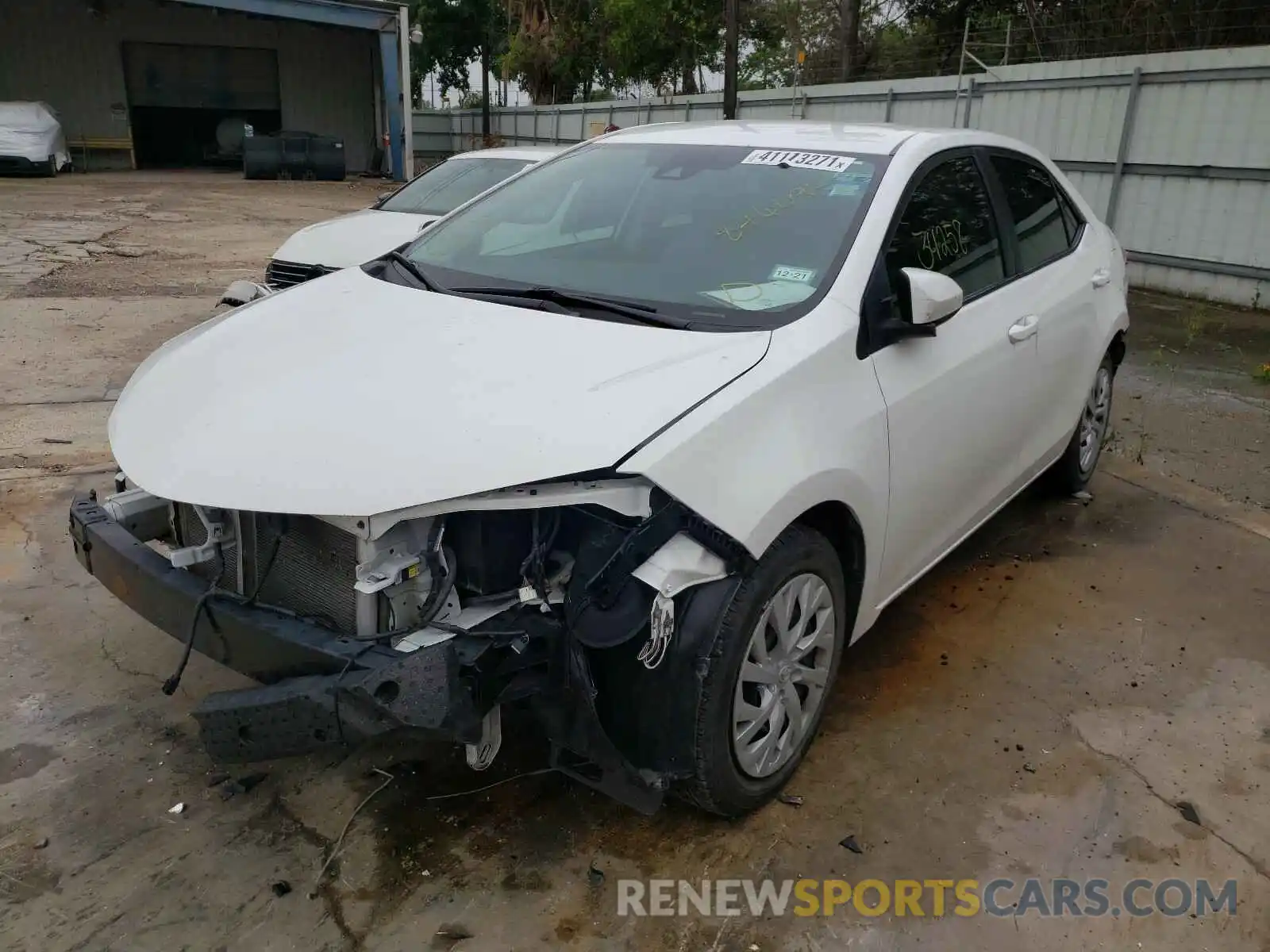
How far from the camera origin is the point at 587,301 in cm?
291

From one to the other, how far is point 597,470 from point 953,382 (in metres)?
1.51

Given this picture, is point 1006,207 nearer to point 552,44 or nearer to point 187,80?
point 187,80

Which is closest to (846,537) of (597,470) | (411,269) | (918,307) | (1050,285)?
(918,307)

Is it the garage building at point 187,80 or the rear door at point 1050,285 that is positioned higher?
the garage building at point 187,80

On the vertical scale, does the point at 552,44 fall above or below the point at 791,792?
above

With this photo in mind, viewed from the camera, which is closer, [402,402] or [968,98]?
[402,402]

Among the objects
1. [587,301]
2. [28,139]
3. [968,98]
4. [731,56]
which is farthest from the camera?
[28,139]

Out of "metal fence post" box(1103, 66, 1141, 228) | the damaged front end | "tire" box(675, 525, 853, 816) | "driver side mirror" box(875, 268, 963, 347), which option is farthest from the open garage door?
"tire" box(675, 525, 853, 816)

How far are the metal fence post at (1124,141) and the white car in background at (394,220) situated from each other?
6.70 metres

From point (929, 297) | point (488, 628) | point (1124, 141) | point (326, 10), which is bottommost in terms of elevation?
point (488, 628)

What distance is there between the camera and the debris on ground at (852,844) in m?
2.62

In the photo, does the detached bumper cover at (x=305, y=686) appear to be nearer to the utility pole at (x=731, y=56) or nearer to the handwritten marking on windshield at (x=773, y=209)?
the handwritten marking on windshield at (x=773, y=209)

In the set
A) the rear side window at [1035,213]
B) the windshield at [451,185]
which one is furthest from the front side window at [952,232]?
the windshield at [451,185]

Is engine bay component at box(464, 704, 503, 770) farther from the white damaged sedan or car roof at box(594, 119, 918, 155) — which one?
car roof at box(594, 119, 918, 155)
